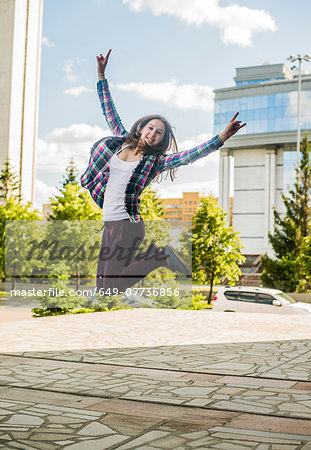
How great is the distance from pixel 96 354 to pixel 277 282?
2786cm

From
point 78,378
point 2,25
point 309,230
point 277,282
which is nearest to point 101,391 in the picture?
point 78,378

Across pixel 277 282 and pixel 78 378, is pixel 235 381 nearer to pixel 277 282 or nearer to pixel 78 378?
pixel 78 378

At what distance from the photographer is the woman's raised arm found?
1820 centimetres

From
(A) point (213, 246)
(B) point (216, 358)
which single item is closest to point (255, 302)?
(A) point (213, 246)

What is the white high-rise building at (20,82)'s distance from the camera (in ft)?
156

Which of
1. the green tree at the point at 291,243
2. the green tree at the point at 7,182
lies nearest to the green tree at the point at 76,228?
the green tree at the point at 7,182

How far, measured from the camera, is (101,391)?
20.3 feet

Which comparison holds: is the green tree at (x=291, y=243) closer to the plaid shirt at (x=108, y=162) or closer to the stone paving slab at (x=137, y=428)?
the plaid shirt at (x=108, y=162)

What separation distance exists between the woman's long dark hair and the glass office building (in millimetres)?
35245

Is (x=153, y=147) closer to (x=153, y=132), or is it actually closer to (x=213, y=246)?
(x=153, y=132)

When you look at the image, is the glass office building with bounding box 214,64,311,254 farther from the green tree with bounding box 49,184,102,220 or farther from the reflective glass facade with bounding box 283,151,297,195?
the green tree with bounding box 49,184,102,220

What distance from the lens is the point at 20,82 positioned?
4816 centimetres

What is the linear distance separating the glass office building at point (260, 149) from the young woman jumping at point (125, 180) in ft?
116

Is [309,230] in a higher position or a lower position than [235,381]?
higher
